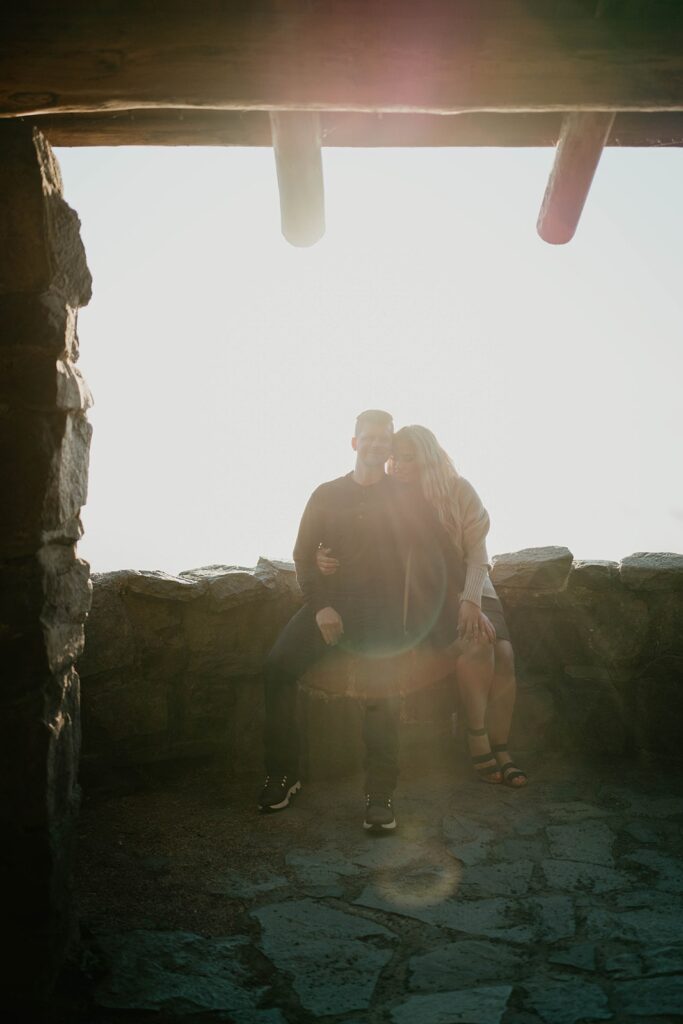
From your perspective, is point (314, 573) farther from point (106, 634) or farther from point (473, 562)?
point (106, 634)

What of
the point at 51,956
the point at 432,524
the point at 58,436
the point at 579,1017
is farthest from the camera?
the point at 432,524

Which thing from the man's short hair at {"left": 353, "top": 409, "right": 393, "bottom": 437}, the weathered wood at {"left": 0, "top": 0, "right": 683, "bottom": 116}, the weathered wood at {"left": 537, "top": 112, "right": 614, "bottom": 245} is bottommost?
the man's short hair at {"left": 353, "top": 409, "right": 393, "bottom": 437}

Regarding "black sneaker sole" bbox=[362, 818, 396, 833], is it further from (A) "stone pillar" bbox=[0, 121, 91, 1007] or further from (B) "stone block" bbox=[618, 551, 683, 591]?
(B) "stone block" bbox=[618, 551, 683, 591]

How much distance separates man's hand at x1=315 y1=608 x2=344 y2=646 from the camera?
4.04 m

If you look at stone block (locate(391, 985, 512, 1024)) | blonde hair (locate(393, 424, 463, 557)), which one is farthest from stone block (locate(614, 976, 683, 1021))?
blonde hair (locate(393, 424, 463, 557))

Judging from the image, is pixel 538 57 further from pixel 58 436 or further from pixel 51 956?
pixel 51 956

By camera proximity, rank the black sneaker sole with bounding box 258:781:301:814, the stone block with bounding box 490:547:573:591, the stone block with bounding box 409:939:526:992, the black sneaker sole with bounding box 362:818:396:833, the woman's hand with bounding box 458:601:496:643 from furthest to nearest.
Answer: the stone block with bounding box 490:547:573:591
the woman's hand with bounding box 458:601:496:643
the black sneaker sole with bounding box 258:781:301:814
the black sneaker sole with bounding box 362:818:396:833
the stone block with bounding box 409:939:526:992

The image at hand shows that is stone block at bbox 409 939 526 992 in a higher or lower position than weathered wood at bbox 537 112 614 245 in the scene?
lower

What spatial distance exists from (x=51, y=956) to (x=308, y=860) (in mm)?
1245

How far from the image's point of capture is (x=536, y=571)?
4.52 metres

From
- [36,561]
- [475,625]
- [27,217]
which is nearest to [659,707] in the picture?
[475,625]

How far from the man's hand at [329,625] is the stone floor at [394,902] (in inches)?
30.4

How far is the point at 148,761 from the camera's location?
4.09 m

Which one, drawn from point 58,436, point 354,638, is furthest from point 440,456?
point 58,436
